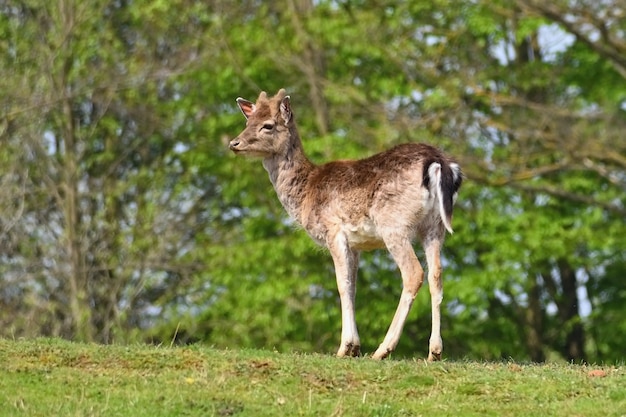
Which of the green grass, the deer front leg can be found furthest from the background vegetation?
the green grass

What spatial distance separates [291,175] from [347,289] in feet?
5.10

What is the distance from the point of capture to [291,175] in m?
13.7

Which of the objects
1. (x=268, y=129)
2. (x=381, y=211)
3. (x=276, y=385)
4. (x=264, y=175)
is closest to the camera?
(x=276, y=385)

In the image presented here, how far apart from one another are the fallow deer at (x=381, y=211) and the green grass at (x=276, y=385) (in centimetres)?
95

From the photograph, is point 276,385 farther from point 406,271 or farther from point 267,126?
point 267,126

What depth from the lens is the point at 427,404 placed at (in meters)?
9.93


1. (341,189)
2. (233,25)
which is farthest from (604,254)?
(341,189)

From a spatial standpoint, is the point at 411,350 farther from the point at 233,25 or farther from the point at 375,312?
the point at 233,25

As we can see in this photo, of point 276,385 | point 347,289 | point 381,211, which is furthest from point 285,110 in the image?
point 276,385

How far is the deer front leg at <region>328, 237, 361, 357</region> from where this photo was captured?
1252 centimetres

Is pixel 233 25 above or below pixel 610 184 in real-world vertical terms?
above

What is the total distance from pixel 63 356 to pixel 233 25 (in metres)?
21.6

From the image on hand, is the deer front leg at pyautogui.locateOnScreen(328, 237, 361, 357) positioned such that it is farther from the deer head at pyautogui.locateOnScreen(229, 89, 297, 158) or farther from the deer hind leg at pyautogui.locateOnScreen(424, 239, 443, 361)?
the deer head at pyautogui.locateOnScreen(229, 89, 297, 158)

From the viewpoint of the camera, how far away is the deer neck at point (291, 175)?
13531 millimetres
